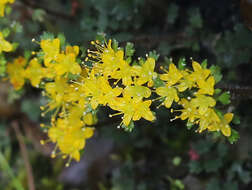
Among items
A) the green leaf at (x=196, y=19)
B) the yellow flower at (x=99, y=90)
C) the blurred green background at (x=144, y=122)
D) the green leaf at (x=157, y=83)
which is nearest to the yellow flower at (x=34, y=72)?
the blurred green background at (x=144, y=122)

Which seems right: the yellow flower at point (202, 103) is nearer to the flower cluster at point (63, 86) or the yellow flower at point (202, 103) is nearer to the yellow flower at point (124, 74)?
the yellow flower at point (124, 74)

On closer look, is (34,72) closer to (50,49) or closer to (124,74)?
(50,49)

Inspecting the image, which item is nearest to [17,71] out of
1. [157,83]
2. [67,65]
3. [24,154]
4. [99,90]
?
[67,65]

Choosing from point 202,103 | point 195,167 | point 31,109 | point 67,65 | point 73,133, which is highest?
point 67,65

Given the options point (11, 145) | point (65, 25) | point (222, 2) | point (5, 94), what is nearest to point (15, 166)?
point (11, 145)

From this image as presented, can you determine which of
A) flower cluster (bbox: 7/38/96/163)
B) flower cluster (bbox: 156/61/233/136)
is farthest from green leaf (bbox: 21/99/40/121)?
flower cluster (bbox: 156/61/233/136)

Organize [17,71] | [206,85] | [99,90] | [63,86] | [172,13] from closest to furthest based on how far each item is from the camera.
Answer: [206,85] → [99,90] → [63,86] → [17,71] → [172,13]
